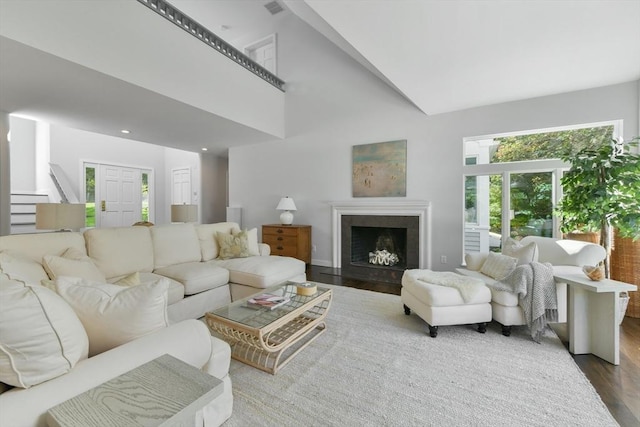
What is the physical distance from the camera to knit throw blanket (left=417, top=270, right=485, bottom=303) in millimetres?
2252

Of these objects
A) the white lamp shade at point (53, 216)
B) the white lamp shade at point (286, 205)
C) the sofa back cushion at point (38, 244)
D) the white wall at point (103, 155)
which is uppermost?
the white wall at point (103, 155)

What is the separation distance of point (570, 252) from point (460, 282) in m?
1.28

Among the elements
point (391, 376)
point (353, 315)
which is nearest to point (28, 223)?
point (353, 315)

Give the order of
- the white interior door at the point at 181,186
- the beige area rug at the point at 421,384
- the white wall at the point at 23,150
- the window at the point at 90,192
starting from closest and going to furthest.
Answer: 1. the beige area rug at the point at 421,384
2. the white wall at the point at 23,150
3. the window at the point at 90,192
4. the white interior door at the point at 181,186

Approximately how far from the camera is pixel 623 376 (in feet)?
5.80

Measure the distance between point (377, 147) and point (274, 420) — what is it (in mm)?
3960

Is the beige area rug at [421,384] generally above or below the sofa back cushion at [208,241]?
below

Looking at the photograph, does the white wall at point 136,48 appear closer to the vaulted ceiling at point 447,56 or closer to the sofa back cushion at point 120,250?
the vaulted ceiling at point 447,56

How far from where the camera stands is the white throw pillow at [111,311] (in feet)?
3.58

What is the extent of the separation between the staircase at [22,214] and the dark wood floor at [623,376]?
7725 mm

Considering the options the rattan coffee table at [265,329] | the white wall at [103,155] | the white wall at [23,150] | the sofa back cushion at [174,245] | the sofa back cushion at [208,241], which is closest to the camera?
the rattan coffee table at [265,329]

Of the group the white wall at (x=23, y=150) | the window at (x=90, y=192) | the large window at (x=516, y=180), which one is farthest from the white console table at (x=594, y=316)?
the white wall at (x=23, y=150)

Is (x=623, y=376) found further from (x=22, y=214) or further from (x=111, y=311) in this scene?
(x=22, y=214)

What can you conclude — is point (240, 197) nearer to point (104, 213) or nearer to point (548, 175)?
point (104, 213)
